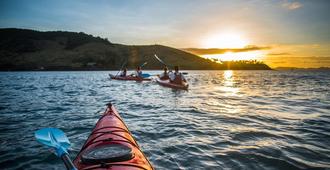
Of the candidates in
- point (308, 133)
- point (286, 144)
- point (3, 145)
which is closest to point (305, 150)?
point (286, 144)

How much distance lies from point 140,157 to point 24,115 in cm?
891

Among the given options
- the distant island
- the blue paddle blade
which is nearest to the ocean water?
the blue paddle blade

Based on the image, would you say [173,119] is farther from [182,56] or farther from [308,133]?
[182,56]

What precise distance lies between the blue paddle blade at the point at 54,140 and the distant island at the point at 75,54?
103421 mm

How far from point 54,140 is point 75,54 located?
12512 cm

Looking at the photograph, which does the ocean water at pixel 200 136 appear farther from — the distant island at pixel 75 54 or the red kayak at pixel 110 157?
the distant island at pixel 75 54

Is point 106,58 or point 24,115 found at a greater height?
point 106,58

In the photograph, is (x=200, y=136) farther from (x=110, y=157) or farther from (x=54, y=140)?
(x=54, y=140)

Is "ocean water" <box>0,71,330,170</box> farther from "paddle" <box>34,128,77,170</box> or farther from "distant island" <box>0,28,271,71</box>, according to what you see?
"distant island" <box>0,28,271,71</box>

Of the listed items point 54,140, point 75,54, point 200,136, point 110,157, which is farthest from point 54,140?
point 75,54

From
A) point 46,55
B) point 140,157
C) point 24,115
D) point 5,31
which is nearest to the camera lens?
point 140,157

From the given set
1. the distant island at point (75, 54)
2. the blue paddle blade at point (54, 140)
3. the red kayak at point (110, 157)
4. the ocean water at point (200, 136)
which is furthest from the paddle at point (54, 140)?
the distant island at point (75, 54)

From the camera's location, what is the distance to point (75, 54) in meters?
119

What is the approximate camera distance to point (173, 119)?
955 cm
